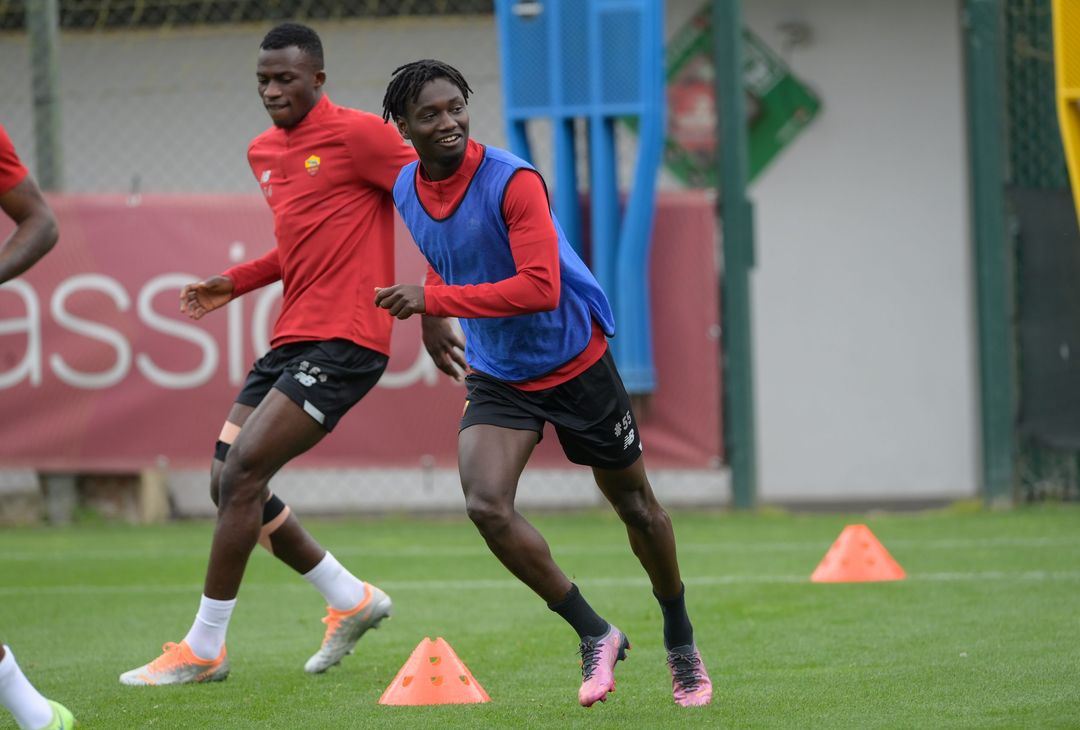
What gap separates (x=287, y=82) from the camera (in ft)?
19.6

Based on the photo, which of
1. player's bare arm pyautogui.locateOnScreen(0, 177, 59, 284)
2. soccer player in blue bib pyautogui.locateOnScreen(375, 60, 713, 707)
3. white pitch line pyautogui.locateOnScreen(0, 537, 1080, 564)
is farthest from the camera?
white pitch line pyautogui.locateOnScreen(0, 537, 1080, 564)

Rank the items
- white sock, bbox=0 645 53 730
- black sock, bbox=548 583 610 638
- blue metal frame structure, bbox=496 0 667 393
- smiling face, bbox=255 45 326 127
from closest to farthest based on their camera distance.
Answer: white sock, bbox=0 645 53 730
black sock, bbox=548 583 610 638
smiling face, bbox=255 45 326 127
blue metal frame structure, bbox=496 0 667 393

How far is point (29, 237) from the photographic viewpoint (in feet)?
15.1

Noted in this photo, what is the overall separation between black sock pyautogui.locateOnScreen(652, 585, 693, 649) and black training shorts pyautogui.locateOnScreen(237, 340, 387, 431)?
4.68 feet

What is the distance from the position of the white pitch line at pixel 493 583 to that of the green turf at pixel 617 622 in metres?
0.02

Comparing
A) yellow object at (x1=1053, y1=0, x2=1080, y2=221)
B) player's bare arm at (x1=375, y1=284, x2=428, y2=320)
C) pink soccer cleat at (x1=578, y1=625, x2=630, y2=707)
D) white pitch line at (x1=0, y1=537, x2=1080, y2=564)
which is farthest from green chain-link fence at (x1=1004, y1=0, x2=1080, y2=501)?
player's bare arm at (x1=375, y1=284, x2=428, y2=320)

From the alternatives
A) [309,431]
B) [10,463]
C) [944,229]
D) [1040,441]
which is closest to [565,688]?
[309,431]

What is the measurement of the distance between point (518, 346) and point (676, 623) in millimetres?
973

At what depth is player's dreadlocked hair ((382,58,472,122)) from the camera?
475cm

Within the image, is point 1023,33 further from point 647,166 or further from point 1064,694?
point 1064,694

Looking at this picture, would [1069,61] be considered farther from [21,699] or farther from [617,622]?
[21,699]

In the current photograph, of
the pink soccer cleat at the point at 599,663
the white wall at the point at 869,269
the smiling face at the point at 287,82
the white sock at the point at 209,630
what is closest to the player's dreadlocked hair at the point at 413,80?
the smiling face at the point at 287,82

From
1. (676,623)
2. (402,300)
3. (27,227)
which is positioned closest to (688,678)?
(676,623)

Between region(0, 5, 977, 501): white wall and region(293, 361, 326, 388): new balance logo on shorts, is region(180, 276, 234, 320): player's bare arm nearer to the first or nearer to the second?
region(293, 361, 326, 388): new balance logo on shorts
